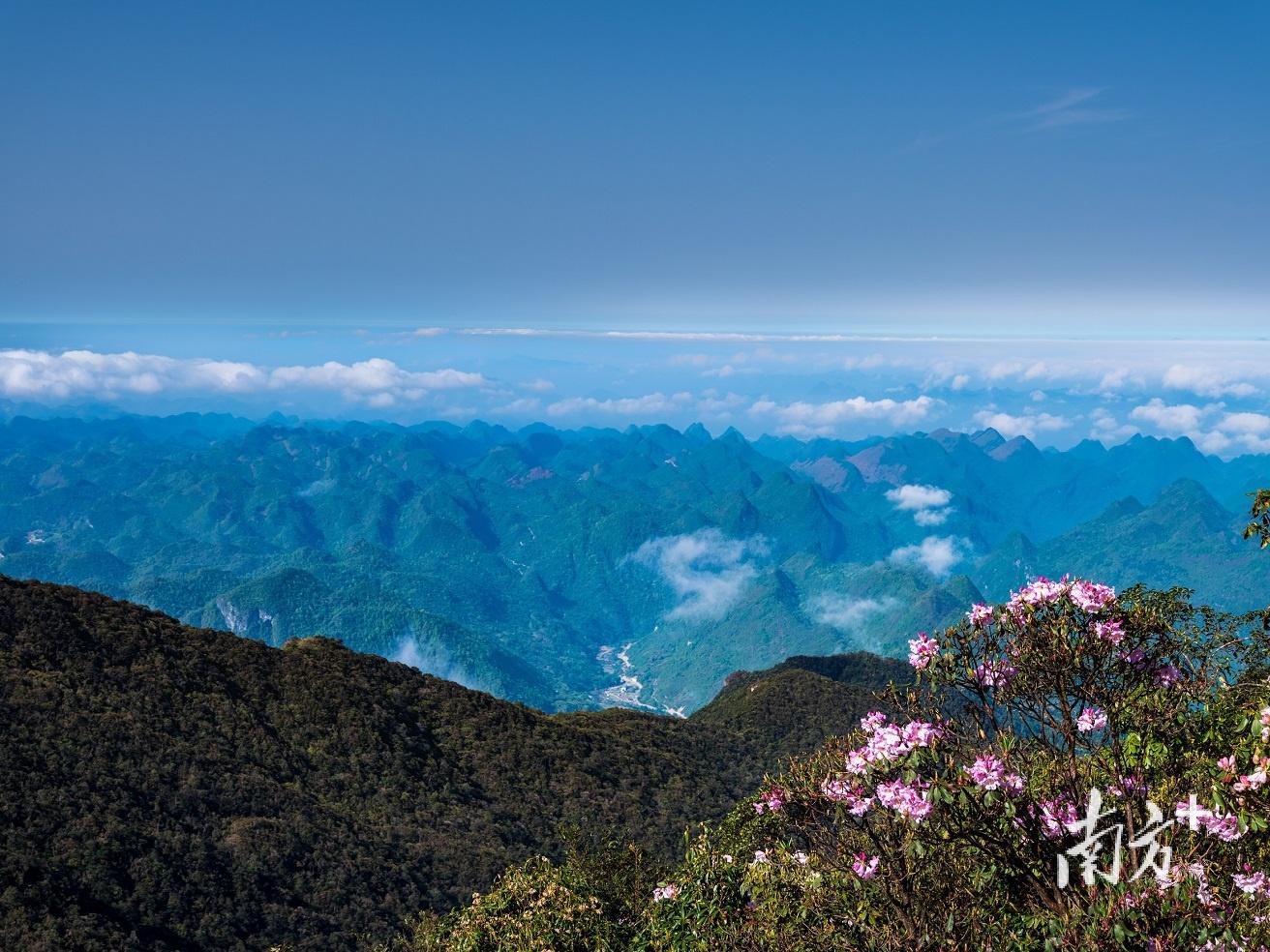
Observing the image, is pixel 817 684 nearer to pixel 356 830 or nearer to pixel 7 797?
pixel 356 830

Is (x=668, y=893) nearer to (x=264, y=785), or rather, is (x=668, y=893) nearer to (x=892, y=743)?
(x=892, y=743)

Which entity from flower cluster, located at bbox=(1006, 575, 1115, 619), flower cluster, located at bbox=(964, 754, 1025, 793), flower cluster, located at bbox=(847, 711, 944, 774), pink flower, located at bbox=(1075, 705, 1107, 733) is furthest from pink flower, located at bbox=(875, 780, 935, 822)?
flower cluster, located at bbox=(1006, 575, 1115, 619)

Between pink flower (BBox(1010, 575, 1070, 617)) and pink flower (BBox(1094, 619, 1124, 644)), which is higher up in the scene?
pink flower (BBox(1010, 575, 1070, 617))

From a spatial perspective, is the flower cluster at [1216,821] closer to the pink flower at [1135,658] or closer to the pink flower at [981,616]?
the pink flower at [1135,658]

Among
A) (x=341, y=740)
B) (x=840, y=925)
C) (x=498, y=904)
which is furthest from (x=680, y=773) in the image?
(x=840, y=925)

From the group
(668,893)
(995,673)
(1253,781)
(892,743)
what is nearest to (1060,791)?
(995,673)

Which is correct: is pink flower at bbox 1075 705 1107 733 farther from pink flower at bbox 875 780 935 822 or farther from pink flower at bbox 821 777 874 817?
pink flower at bbox 821 777 874 817

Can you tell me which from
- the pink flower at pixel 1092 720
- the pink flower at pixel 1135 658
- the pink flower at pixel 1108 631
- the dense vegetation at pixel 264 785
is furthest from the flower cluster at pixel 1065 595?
the dense vegetation at pixel 264 785

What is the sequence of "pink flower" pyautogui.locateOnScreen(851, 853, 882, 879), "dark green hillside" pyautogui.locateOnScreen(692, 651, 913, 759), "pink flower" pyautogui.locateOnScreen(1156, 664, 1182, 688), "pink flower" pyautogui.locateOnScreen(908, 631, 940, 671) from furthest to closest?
1. "dark green hillside" pyautogui.locateOnScreen(692, 651, 913, 759)
2. "pink flower" pyautogui.locateOnScreen(851, 853, 882, 879)
3. "pink flower" pyautogui.locateOnScreen(908, 631, 940, 671)
4. "pink flower" pyautogui.locateOnScreen(1156, 664, 1182, 688)
